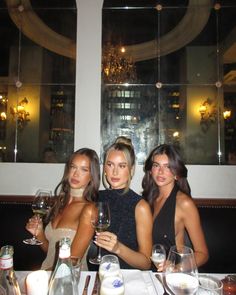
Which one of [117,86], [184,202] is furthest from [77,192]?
[117,86]

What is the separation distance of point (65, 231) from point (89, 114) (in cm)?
184

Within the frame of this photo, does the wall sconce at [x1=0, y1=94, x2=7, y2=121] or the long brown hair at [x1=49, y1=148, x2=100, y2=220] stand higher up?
the wall sconce at [x1=0, y1=94, x2=7, y2=121]

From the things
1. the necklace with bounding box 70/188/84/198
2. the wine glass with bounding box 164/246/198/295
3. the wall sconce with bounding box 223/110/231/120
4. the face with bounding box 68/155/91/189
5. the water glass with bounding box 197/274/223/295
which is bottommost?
the water glass with bounding box 197/274/223/295

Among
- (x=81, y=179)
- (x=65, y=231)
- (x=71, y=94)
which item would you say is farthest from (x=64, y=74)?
(x=65, y=231)

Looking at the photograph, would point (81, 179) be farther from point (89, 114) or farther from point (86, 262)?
point (89, 114)

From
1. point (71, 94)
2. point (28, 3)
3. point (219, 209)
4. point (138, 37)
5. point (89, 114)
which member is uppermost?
point (28, 3)

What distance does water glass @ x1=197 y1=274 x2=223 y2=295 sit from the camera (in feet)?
3.09

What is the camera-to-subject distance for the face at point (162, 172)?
2121 millimetres

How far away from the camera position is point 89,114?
3.33 metres

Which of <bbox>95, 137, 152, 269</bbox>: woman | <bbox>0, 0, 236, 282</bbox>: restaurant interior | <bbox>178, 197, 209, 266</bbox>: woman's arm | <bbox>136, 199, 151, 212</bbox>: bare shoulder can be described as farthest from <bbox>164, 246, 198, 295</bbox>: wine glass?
<bbox>0, 0, 236, 282</bbox>: restaurant interior

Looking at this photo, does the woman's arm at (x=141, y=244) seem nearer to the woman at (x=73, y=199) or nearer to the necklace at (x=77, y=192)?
the woman at (x=73, y=199)

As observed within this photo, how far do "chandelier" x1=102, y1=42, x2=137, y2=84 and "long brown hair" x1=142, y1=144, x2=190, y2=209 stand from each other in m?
1.56

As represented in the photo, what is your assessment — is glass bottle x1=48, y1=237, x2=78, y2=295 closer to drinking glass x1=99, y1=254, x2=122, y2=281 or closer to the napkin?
drinking glass x1=99, y1=254, x2=122, y2=281

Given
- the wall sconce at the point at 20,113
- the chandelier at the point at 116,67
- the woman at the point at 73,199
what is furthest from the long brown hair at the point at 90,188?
the wall sconce at the point at 20,113
